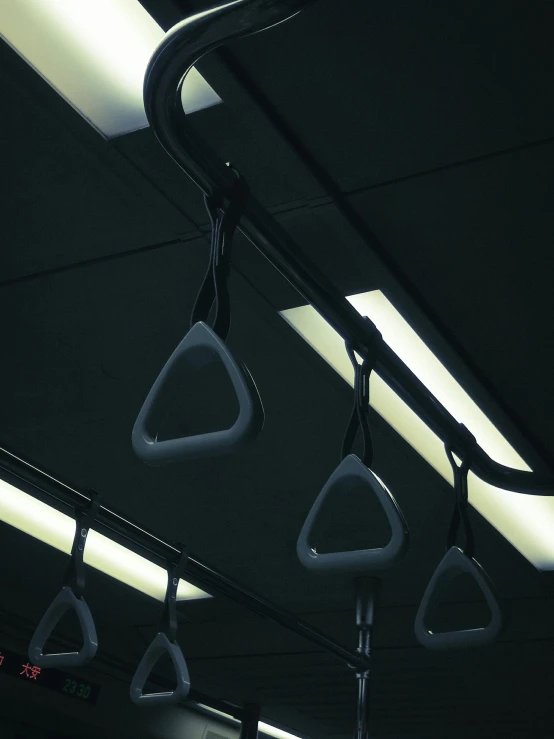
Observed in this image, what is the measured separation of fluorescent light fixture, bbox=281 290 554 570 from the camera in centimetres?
229

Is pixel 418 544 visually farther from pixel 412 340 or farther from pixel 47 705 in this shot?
pixel 47 705

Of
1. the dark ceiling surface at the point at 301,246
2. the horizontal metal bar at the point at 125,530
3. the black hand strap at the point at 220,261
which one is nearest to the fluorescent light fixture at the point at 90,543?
the dark ceiling surface at the point at 301,246

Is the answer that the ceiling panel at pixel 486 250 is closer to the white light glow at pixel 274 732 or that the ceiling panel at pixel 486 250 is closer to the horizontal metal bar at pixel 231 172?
the horizontal metal bar at pixel 231 172

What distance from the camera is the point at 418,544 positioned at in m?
3.64

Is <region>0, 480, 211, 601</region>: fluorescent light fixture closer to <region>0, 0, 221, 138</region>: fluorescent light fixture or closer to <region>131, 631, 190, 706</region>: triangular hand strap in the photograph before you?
<region>131, 631, 190, 706</region>: triangular hand strap

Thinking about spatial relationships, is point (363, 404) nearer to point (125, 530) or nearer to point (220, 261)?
point (220, 261)

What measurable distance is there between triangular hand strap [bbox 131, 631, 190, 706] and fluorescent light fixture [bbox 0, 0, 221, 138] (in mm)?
1444

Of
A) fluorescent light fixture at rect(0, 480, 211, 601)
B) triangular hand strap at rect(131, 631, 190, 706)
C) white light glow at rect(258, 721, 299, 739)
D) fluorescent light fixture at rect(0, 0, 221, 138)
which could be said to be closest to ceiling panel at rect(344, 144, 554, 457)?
fluorescent light fixture at rect(0, 0, 221, 138)

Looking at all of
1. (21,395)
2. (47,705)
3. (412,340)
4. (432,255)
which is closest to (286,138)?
(432,255)

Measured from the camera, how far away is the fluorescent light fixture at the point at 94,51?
1570mm

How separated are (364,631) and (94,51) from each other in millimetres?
2673

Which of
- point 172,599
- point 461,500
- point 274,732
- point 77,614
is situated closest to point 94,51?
point 461,500

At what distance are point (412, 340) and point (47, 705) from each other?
3845 millimetres

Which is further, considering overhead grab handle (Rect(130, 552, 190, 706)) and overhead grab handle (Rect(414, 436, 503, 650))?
overhead grab handle (Rect(130, 552, 190, 706))
